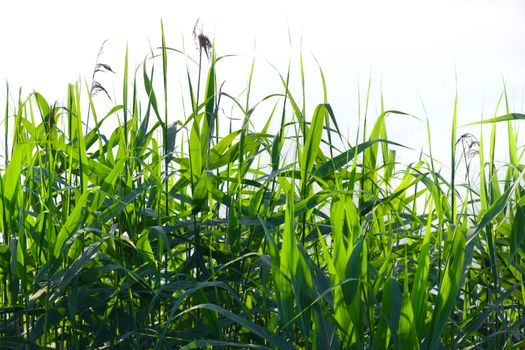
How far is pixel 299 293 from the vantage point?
1.06m

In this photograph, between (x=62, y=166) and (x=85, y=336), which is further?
(x=62, y=166)

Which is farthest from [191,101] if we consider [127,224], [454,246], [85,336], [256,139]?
[454,246]

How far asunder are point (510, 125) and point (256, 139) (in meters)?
0.52

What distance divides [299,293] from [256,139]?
19.9 inches

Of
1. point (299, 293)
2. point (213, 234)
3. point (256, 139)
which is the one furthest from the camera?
point (256, 139)

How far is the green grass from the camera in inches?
43.0

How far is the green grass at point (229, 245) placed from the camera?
1.09m

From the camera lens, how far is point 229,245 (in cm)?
141

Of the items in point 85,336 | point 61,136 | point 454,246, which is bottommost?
point 85,336

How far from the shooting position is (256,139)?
150cm

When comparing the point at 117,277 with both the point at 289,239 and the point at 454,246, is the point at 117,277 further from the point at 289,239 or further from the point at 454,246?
the point at 454,246

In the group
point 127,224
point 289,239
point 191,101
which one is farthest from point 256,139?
point 289,239

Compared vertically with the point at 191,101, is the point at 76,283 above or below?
below

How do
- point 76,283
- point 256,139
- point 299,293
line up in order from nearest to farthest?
point 299,293
point 76,283
point 256,139
